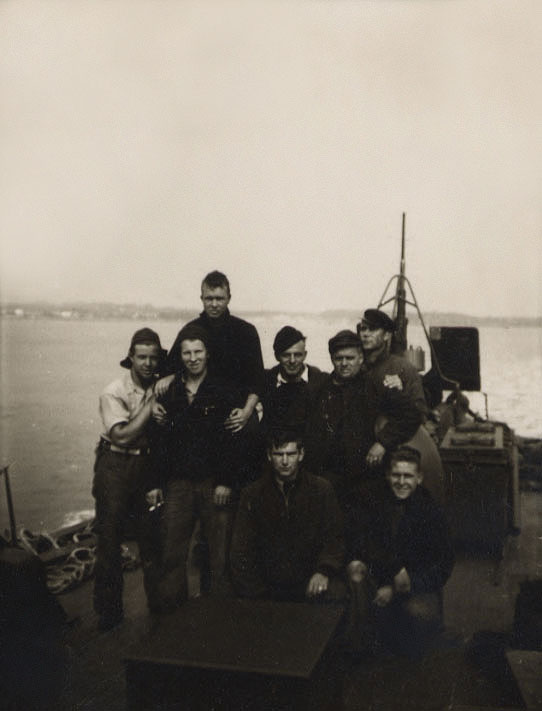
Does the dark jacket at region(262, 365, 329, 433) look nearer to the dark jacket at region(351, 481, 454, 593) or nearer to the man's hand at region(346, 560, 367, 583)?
the dark jacket at region(351, 481, 454, 593)

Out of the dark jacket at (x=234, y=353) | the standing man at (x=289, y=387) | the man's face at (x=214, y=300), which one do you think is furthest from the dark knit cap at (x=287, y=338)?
the man's face at (x=214, y=300)

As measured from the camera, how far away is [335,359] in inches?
140

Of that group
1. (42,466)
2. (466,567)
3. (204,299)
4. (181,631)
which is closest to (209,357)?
(204,299)

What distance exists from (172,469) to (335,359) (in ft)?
2.94

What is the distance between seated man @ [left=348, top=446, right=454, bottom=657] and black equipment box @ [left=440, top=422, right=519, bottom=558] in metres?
1.75

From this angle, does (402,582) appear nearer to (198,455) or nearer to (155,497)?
(198,455)

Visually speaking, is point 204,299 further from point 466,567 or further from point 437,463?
point 466,567

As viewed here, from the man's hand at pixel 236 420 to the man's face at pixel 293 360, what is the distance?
1.12 feet

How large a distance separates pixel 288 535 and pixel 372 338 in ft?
3.90

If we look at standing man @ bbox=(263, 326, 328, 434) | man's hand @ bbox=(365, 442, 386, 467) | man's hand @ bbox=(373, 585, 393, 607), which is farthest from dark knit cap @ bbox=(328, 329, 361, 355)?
man's hand @ bbox=(373, 585, 393, 607)

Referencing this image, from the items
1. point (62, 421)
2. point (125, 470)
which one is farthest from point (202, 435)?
point (62, 421)

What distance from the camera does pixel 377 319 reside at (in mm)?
3904

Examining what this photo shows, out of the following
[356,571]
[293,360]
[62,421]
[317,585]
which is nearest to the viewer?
[317,585]

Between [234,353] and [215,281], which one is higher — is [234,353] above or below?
below
